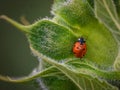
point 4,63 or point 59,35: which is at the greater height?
point 4,63

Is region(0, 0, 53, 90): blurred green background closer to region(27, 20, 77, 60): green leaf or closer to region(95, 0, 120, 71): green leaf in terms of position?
region(27, 20, 77, 60): green leaf

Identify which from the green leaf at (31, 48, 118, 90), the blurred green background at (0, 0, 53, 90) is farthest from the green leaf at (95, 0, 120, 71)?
the blurred green background at (0, 0, 53, 90)

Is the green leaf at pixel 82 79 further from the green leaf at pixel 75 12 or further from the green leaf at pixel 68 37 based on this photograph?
the green leaf at pixel 75 12

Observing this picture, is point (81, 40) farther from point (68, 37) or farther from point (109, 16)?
point (109, 16)

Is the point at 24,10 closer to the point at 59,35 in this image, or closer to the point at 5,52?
the point at 5,52

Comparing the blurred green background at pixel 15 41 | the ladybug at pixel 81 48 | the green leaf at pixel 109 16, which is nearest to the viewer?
the green leaf at pixel 109 16

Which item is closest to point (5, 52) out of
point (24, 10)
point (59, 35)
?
point (24, 10)

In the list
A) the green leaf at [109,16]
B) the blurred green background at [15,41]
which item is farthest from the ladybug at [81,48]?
the blurred green background at [15,41]
